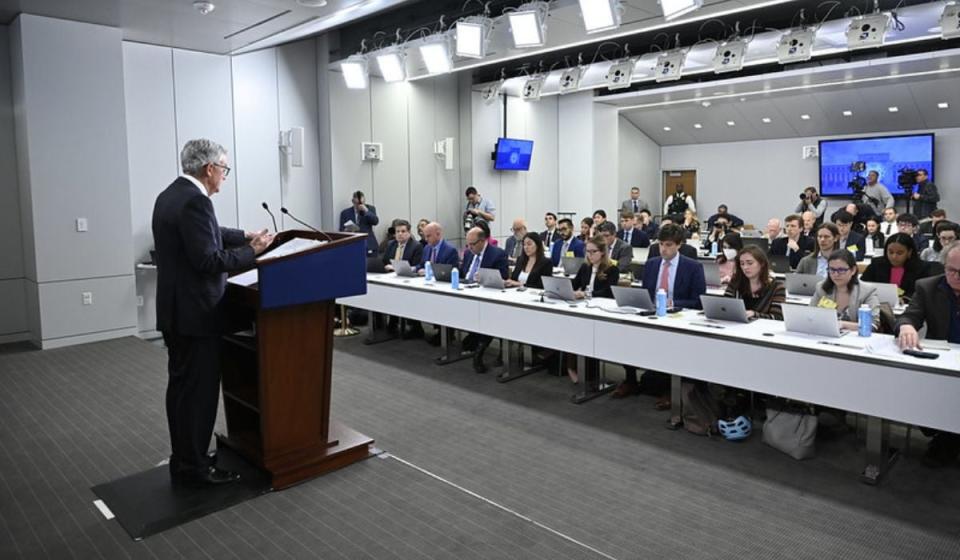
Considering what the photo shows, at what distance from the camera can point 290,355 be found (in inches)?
128

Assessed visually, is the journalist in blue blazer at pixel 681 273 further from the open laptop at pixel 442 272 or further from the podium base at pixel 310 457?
the podium base at pixel 310 457

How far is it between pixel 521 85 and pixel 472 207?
7.31 ft

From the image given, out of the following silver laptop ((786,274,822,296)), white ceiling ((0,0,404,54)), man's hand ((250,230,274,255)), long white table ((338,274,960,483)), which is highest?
white ceiling ((0,0,404,54))

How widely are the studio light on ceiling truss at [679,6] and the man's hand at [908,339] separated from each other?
292 centimetres

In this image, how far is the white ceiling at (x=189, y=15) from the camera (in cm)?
573

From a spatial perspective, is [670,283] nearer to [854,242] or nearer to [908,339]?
[908,339]

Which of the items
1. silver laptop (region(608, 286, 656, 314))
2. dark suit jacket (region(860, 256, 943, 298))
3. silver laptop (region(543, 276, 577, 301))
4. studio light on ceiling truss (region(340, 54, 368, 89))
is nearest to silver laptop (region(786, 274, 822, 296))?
dark suit jacket (region(860, 256, 943, 298))

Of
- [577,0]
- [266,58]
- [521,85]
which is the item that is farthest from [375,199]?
[577,0]

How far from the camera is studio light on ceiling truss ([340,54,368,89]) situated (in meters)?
7.59

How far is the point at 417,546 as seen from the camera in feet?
9.22

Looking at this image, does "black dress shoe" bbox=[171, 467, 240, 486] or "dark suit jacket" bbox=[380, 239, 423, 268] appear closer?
"black dress shoe" bbox=[171, 467, 240, 486]

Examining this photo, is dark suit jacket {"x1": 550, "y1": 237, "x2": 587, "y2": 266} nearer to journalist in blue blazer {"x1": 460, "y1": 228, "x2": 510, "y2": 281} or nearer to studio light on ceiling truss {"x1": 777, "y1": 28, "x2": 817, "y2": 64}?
journalist in blue blazer {"x1": 460, "y1": 228, "x2": 510, "y2": 281}

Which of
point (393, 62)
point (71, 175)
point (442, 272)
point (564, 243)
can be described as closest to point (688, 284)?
point (442, 272)

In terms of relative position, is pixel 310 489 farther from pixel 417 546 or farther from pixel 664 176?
pixel 664 176
